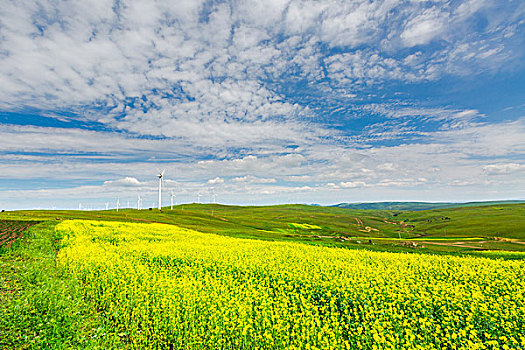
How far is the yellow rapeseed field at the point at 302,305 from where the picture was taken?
933cm

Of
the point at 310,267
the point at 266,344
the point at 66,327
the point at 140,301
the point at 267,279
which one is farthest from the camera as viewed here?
the point at 310,267

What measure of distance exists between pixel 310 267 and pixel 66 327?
15069 mm

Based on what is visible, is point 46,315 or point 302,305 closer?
point 46,315

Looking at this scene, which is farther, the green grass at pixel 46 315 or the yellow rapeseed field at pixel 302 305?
the yellow rapeseed field at pixel 302 305

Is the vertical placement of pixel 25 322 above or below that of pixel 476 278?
above

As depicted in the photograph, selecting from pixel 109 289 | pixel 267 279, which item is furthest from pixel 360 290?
pixel 109 289

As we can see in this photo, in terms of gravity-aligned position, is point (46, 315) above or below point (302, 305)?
above

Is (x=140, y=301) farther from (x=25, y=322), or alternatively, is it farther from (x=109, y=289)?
(x=25, y=322)

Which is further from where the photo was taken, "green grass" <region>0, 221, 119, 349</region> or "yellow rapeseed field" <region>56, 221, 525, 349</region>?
"yellow rapeseed field" <region>56, 221, 525, 349</region>

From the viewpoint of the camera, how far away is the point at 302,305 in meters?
12.9

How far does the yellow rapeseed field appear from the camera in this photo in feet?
30.6

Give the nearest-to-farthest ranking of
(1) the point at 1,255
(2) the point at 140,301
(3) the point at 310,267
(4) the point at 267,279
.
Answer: (2) the point at 140,301 → (4) the point at 267,279 → (3) the point at 310,267 → (1) the point at 1,255

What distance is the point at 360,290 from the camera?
14.3 m

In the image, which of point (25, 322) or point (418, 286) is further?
point (418, 286)
